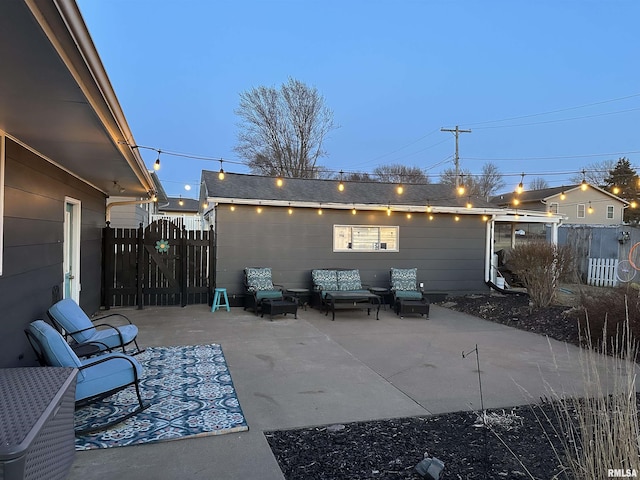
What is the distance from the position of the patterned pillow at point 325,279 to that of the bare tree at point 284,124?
1432 centimetres

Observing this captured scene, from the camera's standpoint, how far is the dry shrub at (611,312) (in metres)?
5.62

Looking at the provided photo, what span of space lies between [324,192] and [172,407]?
7703 millimetres

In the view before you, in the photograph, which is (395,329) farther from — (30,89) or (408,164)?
(408,164)

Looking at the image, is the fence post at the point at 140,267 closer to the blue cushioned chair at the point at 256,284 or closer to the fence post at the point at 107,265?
the fence post at the point at 107,265

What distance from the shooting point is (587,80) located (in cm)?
4000

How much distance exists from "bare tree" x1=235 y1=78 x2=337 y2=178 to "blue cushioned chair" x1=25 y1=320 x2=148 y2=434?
20275 mm

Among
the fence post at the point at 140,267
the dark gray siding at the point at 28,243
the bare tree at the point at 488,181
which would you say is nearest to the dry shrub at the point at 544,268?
the fence post at the point at 140,267

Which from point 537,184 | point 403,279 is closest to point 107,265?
point 403,279

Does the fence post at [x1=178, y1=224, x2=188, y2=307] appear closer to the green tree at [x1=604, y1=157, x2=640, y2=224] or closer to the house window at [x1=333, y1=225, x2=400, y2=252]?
the house window at [x1=333, y1=225, x2=400, y2=252]

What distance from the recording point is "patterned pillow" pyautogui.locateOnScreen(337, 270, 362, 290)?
9.59m

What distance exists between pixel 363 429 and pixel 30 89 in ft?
10.9
